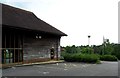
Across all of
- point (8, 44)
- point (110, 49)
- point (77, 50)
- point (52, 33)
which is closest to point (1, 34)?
point (8, 44)

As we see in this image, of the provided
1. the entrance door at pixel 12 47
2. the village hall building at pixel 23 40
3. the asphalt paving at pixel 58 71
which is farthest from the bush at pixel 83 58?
the asphalt paving at pixel 58 71

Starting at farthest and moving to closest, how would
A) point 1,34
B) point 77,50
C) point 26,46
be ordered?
point 77,50 → point 26,46 → point 1,34

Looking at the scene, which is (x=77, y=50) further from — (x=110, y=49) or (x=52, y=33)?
(x=52, y=33)

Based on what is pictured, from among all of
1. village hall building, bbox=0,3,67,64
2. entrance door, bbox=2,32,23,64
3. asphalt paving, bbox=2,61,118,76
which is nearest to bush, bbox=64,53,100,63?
village hall building, bbox=0,3,67,64

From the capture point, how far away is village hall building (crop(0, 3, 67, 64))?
24.8 meters

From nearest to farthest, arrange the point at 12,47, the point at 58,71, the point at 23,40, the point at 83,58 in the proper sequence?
the point at 58,71
the point at 12,47
the point at 23,40
the point at 83,58

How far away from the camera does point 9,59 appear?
25312 millimetres

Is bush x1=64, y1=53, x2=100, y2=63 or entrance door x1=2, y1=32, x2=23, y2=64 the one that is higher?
entrance door x1=2, y1=32, x2=23, y2=64

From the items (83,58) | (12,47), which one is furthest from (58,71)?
(83,58)

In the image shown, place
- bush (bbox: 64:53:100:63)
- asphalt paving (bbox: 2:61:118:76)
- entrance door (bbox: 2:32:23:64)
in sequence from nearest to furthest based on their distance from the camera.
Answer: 1. asphalt paving (bbox: 2:61:118:76)
2. entrance door (bbox: 2:32:23:64)
3. bush (bbox: 64:53:100:63)

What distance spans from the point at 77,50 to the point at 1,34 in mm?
Answer: 27762

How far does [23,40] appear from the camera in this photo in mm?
26859

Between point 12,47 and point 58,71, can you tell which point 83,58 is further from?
point 58,71

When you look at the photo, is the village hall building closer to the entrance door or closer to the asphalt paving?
the entrance door
